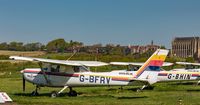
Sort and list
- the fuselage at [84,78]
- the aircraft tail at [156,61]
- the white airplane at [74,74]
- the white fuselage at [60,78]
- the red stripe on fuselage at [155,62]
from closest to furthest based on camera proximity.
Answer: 1. the fuselage at [84,78]
2. the white airplane at [74,74]
3. the white fuselage at [60,78]
4. the aircraft tail at [156,61]
5. the red stripe on fuselage at [155,62]

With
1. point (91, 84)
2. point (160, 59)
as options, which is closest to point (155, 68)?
point (160, 59)

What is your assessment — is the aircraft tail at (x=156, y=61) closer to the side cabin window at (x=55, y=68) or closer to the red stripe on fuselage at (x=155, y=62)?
the red stripe on fuselage at (x=155, y=62)

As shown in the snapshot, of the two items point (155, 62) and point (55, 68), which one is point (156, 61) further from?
Result: point (55, 68)

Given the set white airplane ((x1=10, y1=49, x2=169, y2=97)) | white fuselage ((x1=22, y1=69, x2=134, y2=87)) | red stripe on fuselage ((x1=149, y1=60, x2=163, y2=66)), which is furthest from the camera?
red stripe on fuselage ((x1=149, y1=60, x2=163, y2=66))

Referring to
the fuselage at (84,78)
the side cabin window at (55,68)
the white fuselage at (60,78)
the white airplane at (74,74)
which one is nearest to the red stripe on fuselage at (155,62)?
the white airplane at (74,74)

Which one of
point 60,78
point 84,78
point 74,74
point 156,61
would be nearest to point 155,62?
point 156,61

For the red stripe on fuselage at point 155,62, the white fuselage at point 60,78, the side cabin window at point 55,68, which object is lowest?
the white fuselage at point 60,78

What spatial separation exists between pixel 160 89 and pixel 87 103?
10.5 meters

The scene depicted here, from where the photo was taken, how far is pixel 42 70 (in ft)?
74.3

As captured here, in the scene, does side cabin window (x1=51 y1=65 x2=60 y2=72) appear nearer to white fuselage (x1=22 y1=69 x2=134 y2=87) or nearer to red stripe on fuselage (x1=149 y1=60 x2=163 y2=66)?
white fuselage (x1=22 y1=69 x2=134 y2=87)

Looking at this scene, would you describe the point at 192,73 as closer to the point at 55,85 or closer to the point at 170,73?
the point at 170,73

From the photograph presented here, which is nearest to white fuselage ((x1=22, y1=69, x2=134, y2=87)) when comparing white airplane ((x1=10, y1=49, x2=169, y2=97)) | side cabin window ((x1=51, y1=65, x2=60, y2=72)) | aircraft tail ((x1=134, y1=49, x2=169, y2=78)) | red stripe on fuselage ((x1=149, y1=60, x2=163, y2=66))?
white airplane ((x1=10, y1=49, x2=169, y2=97))

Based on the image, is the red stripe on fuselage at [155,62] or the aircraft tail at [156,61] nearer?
the aircraft tail at [156,61]

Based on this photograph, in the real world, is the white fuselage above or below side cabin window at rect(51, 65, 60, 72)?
Result: below
